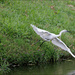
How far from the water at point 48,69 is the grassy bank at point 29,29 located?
1.39 feet

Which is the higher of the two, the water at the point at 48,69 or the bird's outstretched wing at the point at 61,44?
the bird's outstretched wing at the point at 61,44

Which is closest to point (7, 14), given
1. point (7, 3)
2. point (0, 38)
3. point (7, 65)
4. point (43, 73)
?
point (7, 3)

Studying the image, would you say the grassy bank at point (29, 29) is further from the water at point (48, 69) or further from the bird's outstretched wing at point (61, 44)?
the bird's outstretched wing at point (61, 44)

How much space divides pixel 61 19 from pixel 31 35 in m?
3.98

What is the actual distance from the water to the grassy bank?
425mm

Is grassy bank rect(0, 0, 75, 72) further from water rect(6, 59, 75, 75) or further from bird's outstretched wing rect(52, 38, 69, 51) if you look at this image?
bird's outstretched wing rect(52, 38, 69, 51)

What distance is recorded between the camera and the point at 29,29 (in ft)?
34.7

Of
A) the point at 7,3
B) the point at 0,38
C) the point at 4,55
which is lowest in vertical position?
the point at 4,55

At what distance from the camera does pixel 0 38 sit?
9.12m

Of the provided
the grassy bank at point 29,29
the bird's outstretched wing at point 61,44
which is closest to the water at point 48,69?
the grassy bank at point 29,29

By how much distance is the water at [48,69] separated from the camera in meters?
7.74

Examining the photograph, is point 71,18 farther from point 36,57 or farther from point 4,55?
point 4,55

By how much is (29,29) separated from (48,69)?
300cm

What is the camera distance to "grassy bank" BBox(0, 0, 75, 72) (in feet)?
29.2
